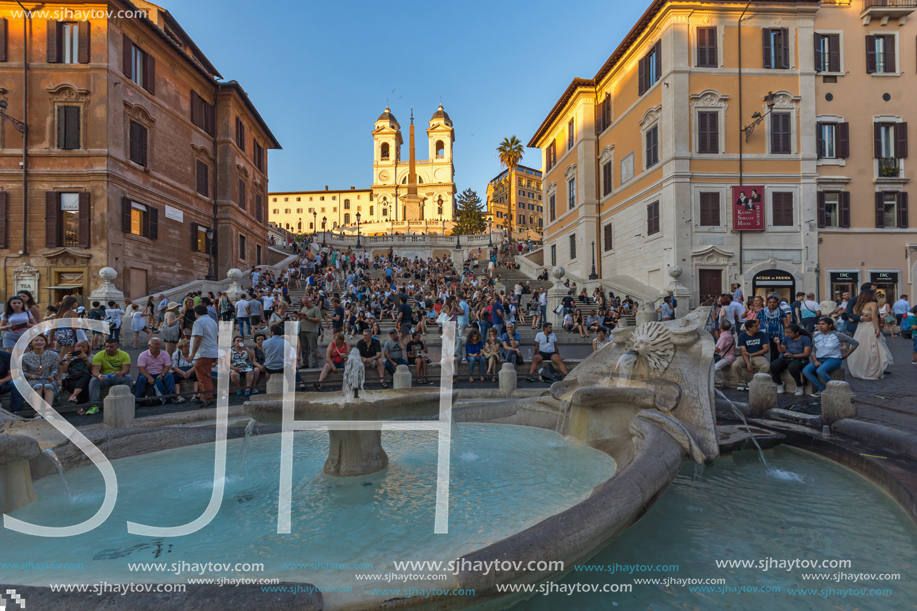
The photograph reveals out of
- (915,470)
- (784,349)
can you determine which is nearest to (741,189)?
(784,349)

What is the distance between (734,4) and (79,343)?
27.8m

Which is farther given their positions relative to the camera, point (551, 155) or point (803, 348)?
point (551, 155)

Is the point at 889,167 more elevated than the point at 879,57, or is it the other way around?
the point at 879,57

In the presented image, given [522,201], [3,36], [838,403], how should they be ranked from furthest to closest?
[522,201]
[3,36]
[838,403]

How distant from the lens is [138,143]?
23.2 meters

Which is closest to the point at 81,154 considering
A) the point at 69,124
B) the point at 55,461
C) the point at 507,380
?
the point at 69,124

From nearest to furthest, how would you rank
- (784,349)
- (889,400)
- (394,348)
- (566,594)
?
(566,594)
(889,400)
(784,349)
(394,348)

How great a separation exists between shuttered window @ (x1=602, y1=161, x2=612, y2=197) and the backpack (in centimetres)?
2183

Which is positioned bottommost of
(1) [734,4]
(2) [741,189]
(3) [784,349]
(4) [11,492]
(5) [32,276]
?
(4) [11,492]

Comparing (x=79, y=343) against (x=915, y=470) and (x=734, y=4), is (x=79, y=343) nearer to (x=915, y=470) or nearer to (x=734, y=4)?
(x=915, y=470)

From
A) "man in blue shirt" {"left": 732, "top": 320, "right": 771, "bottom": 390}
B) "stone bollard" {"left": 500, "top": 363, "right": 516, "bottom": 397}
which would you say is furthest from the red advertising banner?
"stone bollard" {"left": 500, "top": 363, "right": 516, "bottom": 397}

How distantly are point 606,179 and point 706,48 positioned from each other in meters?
8.65

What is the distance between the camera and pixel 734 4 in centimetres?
2303

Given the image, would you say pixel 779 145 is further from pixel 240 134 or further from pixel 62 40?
pixel 62 40
